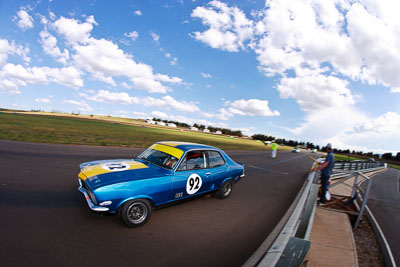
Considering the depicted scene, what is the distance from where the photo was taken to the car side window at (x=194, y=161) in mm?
4098

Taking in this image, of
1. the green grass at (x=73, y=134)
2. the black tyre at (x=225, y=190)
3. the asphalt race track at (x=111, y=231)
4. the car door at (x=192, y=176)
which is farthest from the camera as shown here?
the green grass at (x=73, y=134)

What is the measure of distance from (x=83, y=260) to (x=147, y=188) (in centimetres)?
128

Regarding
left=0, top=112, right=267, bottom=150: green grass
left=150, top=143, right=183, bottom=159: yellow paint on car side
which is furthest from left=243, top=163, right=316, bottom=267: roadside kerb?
left=0, top=112, right=267, bottom=150: green grass

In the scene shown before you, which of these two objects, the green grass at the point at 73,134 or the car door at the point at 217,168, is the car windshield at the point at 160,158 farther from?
the green grass at the point at 73,134

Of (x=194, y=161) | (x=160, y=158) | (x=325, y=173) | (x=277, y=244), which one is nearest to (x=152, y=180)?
(x=160, y=158)

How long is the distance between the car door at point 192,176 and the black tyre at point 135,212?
623 millimetres

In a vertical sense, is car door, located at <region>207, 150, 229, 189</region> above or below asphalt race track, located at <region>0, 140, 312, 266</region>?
above

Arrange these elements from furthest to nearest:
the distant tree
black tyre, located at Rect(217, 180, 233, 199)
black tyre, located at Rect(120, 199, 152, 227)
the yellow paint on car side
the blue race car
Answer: the distant tree < black tyre, located at Rect(217, 180, 233, 199) < the yellow paint on car side < black tyre, located at Rect(120, 199, 152, 227) < the blue race car

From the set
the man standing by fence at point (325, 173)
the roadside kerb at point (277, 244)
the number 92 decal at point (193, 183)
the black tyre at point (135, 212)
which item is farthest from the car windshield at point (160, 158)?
the man standing by fence at point (325, 173)

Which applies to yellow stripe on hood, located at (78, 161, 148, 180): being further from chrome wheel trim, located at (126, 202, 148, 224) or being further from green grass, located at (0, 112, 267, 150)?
green grass, located at (0, 112, 267, 150)

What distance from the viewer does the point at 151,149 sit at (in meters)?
4.79

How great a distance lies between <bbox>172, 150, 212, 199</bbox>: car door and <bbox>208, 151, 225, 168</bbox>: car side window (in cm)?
19

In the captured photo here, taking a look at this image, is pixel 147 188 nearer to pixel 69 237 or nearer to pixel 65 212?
pixel 69 237

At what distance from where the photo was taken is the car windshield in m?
4.02
